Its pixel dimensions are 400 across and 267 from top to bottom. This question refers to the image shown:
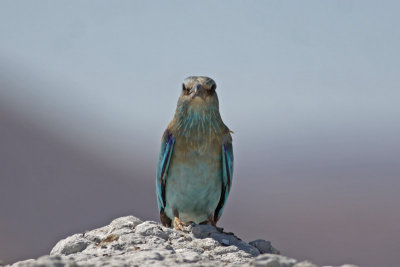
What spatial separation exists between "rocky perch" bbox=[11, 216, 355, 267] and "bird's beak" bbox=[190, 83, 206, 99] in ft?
5.92

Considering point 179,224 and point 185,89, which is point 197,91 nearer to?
point 185,89

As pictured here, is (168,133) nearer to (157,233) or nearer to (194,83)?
(194,83)

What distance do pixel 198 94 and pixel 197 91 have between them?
0.06 metres

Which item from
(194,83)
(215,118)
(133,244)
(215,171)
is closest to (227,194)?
(215,171)

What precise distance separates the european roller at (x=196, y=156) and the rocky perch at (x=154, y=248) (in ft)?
2.61

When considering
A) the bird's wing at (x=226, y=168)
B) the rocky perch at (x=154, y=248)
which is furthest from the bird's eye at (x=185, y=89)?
the rocky perch at (x=154, y=248)

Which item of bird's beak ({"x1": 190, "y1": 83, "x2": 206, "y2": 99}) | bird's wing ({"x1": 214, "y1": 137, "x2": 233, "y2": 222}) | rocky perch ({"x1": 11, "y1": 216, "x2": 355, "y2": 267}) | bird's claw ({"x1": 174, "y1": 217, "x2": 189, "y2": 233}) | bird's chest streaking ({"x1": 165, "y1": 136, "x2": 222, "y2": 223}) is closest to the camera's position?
rocky perch ({"x1": 11, "y1": 216, "x2": 355, "y2": 267})

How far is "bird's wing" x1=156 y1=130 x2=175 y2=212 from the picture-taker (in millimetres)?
8422

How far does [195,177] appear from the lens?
8.25 metres

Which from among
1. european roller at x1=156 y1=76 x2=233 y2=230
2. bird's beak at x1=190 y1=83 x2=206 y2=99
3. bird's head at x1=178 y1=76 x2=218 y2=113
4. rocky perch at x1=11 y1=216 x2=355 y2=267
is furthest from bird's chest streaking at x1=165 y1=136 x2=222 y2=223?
rocky perch at x1=11 y1=216 x2=355 y2=267

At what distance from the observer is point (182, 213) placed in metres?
8.59

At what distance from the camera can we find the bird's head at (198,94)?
8.20 metres

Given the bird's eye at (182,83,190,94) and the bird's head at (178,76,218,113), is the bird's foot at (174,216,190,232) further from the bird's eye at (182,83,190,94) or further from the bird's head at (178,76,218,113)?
the bird's eye at (182,83,190,94)

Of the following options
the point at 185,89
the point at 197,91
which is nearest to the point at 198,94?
the point at 197,91
